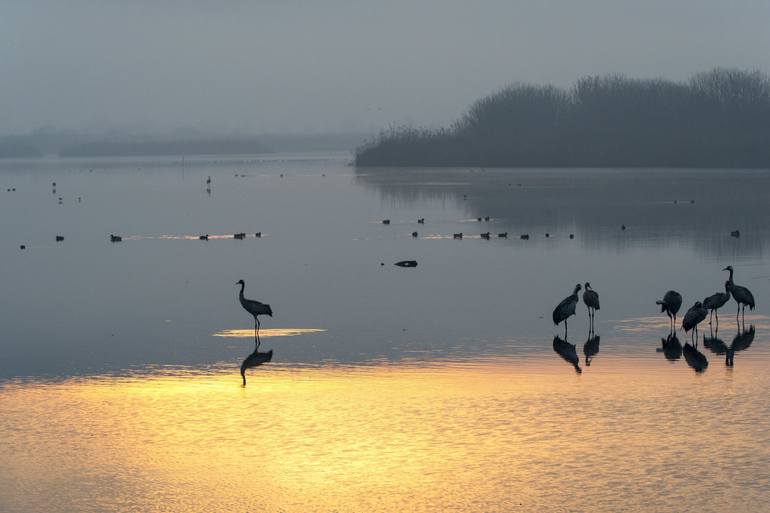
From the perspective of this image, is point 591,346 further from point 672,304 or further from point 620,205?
point 620,205

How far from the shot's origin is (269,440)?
16.3 metres

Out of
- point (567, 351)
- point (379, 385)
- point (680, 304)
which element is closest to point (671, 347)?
point (567, 351)

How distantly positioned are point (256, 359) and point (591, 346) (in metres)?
6.42

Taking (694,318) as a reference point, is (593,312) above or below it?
below

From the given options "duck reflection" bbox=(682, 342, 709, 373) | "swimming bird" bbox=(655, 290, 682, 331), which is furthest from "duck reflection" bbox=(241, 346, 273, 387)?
"swimming bird" bbox=(655, 290, 682, 331)

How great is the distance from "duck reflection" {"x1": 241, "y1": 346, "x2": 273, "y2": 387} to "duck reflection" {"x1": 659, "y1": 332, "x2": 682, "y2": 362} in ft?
24.1

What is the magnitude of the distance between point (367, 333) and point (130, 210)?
57.2 meters

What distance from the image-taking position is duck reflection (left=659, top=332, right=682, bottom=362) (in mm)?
22375

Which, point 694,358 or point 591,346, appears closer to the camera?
point 694,358

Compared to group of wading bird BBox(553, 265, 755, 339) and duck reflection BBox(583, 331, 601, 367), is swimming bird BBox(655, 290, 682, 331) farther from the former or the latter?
duck reflection BBox(583, 331, 601, 367)

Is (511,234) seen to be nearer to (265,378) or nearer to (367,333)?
(367,333)

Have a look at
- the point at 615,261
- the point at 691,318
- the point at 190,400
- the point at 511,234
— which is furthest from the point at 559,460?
the point at 511,234

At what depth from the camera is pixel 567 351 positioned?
75.3 feet

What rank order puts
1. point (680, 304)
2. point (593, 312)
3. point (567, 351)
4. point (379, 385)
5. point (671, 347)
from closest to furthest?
point (379, 385) → point (567, 351) → point (671, 347) → point (680, 304) → point (593, 312)
